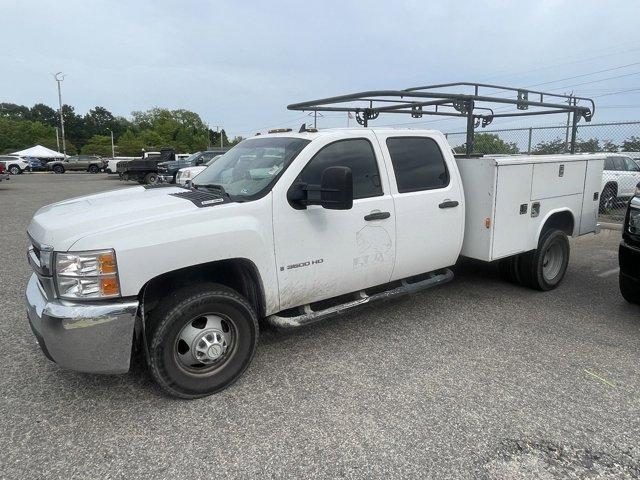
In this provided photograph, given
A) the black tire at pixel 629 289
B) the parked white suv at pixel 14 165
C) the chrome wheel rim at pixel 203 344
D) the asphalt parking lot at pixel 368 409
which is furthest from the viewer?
the parked white suv at pixel 14 165

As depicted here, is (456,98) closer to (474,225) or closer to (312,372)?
(474,225)

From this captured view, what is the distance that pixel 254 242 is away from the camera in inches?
134

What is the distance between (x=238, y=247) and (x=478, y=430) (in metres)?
1.98

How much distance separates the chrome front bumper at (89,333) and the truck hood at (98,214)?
15.7 inches

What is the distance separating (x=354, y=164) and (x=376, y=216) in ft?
1.62

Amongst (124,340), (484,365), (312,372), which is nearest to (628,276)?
(484,365)

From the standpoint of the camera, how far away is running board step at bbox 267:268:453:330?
371 cm

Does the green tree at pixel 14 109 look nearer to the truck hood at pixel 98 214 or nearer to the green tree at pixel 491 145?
the green tree at pixel 491 145

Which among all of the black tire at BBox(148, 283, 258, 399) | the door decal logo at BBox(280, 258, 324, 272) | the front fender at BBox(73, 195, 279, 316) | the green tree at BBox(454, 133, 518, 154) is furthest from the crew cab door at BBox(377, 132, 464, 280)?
the green tree at BBox(454, 133, 518, 154)

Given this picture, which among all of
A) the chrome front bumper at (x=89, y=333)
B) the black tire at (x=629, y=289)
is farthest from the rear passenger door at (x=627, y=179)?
the chrome front bumper at (x=89, y=333)

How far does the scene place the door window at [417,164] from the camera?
4.40 metres

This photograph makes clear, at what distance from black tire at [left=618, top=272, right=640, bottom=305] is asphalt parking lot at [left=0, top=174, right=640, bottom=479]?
0.95 feet

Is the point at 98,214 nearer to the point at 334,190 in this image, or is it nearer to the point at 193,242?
the point at 193,242

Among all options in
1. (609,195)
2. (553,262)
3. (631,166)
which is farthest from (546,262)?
(631,166)
